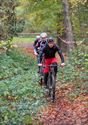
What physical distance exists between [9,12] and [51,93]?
12693 millimetres

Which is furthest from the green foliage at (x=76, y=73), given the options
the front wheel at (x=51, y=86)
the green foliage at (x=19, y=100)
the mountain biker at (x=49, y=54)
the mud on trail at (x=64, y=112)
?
the green foliage at (x=19, y=100)

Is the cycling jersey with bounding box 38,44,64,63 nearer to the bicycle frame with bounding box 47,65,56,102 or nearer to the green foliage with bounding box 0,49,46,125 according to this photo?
the bicycle frame with bounding box 47,65,56,102

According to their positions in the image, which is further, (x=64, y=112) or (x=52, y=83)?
(x=52, y=83)

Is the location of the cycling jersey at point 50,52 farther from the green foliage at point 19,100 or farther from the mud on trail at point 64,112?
the mud on trail at point 64,112

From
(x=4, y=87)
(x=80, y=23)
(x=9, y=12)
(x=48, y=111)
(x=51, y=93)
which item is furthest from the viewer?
(x=80, y=23)

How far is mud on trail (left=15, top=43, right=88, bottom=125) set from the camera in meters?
10.2

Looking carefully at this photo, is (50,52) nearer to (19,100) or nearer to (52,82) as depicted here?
(52,82)

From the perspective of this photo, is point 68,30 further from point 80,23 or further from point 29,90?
point 29,90

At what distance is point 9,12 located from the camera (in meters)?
24.4

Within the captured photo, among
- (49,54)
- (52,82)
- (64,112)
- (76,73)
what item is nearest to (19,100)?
(64,112)

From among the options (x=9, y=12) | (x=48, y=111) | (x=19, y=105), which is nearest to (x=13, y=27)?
(x=9, y=12)

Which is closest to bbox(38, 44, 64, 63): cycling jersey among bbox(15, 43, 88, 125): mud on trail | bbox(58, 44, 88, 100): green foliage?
Result: bbox(58, 44, 88, 100): green foliage

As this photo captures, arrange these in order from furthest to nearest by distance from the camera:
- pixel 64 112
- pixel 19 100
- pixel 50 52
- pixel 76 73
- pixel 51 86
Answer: pixel 76 73 < pixel 51 86 < pixel 50 52 < pixel 64 112 < pixel 19 100

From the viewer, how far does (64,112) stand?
1127cm
